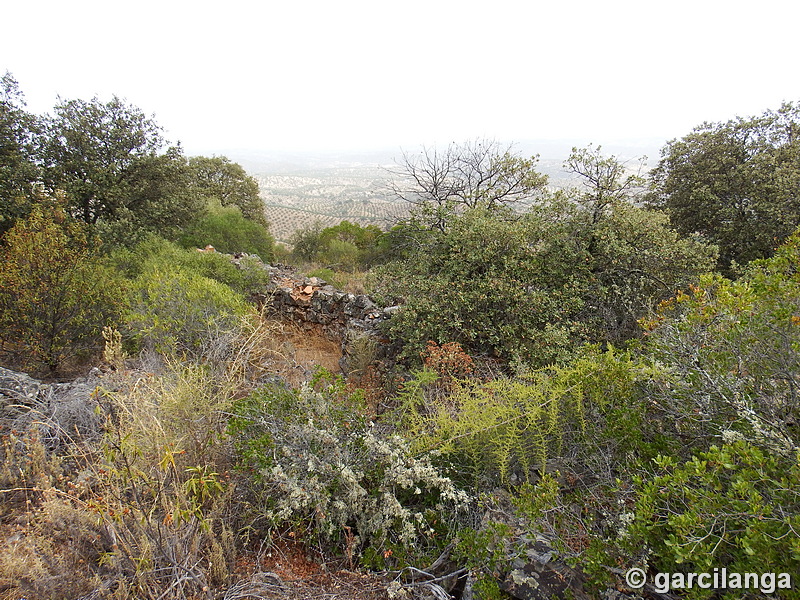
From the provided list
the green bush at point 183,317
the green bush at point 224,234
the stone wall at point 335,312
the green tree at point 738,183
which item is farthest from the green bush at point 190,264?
the green tree at point 738,183

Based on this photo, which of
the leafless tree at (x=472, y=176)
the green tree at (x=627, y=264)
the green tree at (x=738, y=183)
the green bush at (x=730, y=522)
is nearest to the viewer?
the green bush at (x=730, y=522)

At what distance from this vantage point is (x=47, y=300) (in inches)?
210

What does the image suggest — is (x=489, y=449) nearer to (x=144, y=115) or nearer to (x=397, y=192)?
(x=397, y=192)

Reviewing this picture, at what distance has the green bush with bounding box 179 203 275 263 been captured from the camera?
40.4 feet

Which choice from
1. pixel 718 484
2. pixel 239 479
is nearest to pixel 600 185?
pixel 718 484

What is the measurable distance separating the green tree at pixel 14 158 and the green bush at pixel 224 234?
3.85m

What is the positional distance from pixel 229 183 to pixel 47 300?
19.8 meters

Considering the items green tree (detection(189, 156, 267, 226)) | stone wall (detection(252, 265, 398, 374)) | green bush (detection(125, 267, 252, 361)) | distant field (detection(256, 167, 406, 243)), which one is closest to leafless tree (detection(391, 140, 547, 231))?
distant field (detection(256, 167, 406, 243))

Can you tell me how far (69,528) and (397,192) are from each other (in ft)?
24.6

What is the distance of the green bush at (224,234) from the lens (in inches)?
485

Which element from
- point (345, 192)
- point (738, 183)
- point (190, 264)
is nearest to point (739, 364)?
point (190, 264)

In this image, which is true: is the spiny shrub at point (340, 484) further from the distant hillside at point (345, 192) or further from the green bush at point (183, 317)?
the distant hillside at point (345, 192)

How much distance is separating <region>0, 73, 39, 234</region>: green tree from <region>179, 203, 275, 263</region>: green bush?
3.85 m

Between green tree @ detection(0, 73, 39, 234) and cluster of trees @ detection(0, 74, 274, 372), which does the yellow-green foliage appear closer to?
cluster of trees @ detection(0, 74, 274, 372)
